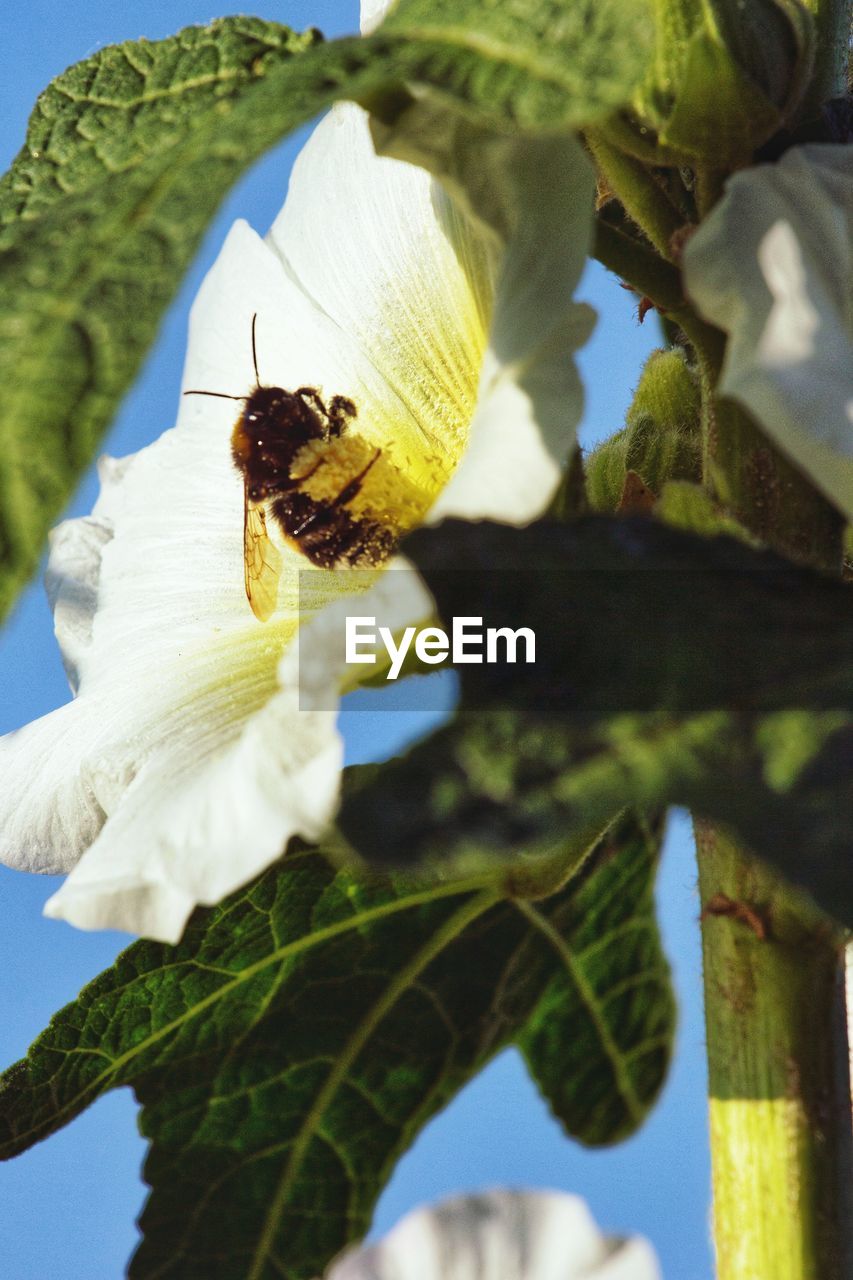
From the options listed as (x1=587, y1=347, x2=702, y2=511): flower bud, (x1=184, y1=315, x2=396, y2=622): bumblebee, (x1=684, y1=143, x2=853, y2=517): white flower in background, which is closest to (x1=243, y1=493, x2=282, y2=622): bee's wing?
(x1=184, y1=315, x2=396, y2=622): bumblebee

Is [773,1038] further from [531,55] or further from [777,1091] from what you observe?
[531,55]

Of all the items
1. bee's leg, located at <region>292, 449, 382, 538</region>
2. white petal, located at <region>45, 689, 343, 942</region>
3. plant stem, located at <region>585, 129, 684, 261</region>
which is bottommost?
white petal, located at <region>45, 689, 343, 942</region>

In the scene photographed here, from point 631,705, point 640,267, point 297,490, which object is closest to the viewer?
point 631,705

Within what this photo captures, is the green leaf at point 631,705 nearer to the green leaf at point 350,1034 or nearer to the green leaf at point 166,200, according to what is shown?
the green leaf at point 166,200

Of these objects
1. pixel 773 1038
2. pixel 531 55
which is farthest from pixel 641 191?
pixel 773 1038

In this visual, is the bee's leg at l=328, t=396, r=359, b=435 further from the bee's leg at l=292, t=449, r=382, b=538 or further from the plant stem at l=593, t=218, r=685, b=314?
the plant stem at l=593, t=218, r=685, b=314

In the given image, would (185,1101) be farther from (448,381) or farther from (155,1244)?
(448,381)
